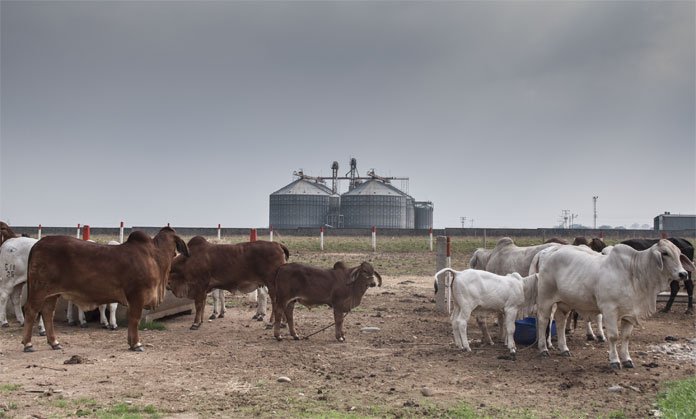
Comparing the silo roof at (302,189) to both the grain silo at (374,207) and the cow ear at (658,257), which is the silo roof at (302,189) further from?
the cow ear at (658,257)

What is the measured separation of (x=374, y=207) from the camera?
70188 millimetres

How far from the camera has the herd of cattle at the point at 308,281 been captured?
912 cm

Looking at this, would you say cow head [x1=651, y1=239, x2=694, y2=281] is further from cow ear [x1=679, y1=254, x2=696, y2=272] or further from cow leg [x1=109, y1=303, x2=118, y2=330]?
cow leg [x1=109, y1=303, x2=118, y2=330]

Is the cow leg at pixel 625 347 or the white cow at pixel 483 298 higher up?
the white cow at pixel 483 298

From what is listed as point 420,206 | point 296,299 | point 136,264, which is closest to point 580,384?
point 296,299

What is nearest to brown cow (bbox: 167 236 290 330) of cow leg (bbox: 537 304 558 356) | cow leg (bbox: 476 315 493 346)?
cow leg (bbox: 476 315 493 346)

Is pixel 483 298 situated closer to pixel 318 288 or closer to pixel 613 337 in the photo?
pixel 613 337

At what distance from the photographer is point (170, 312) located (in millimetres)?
13250

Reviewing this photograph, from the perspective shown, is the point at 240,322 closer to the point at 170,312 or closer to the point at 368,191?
the point at 170,312

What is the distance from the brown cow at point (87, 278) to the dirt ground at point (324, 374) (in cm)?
58

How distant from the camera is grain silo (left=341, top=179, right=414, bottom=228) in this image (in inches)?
2761

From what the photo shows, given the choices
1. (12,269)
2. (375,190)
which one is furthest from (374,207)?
(12,269)

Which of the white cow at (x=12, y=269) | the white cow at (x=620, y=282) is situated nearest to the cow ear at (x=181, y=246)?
the white cow at (x=12, y=269)

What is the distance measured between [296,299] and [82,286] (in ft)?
11.6
